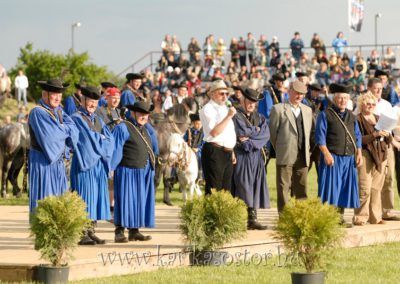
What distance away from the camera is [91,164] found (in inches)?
478

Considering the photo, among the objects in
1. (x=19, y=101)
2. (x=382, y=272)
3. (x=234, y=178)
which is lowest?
(x=382, y=272)

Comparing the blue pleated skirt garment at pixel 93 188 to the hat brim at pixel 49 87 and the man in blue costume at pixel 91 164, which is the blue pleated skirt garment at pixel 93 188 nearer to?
the man in blue costume at pixel 91 164

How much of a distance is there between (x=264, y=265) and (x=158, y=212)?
5.61m

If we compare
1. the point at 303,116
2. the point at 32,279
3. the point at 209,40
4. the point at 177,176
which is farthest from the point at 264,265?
the point at 209,40

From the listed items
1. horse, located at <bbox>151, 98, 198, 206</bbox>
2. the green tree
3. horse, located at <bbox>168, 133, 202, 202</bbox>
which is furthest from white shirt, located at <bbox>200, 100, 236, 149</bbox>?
the green tree

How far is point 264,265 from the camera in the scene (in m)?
11.3

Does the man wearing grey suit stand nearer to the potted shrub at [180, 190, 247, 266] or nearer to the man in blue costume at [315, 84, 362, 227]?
the man in blue costume at [315, 84, 362, 227]

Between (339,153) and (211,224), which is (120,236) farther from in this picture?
(339,153)

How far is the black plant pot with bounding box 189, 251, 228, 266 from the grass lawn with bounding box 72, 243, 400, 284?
0.48 ft

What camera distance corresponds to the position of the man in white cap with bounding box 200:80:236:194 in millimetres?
13430

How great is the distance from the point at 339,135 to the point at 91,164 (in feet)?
11.6

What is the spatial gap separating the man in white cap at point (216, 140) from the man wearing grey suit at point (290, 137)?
0.95 metres

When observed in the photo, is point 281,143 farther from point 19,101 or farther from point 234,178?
point 19,101

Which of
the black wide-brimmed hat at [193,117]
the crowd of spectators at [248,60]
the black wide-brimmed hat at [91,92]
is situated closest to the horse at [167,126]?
the black wide-brimmed hat at [193,117]
